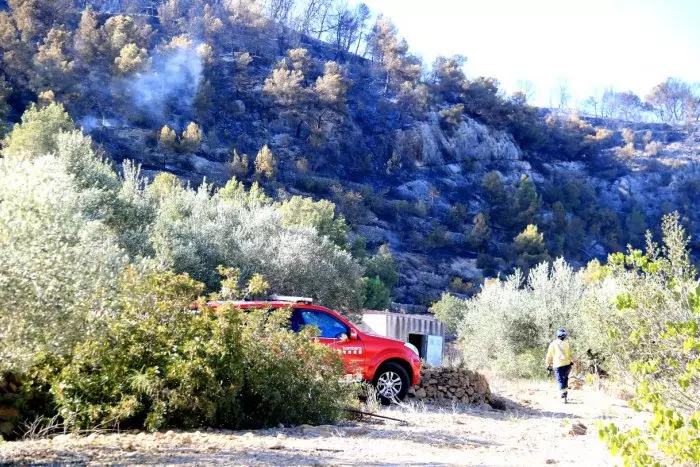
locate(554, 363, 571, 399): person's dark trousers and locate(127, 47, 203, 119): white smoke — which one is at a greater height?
locate(127, 47, 203, 119): white smoke

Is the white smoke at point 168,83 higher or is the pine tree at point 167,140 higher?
the white smoke at point 168,83

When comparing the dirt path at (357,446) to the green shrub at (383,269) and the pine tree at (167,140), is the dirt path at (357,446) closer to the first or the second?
the green shrub at (383,269)

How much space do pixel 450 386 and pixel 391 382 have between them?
2.32 metres

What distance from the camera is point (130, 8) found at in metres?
88.6

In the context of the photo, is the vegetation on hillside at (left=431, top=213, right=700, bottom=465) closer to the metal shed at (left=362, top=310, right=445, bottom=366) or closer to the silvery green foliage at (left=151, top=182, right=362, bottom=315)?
the metal shed at (left=362, top=310, right=445, bottom=366)

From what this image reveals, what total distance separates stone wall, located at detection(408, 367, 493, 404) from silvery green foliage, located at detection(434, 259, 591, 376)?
964 cm

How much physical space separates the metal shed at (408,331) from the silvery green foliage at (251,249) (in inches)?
144

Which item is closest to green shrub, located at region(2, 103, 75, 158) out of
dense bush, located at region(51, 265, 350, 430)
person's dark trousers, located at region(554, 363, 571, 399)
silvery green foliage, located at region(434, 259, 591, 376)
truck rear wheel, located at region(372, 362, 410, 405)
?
silvery green foliage, located at region(434, 259, 591, 376)

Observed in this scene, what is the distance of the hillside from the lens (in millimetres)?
61312

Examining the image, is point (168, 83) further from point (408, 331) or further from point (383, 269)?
point (408, 331)

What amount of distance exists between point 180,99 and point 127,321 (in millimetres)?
65315

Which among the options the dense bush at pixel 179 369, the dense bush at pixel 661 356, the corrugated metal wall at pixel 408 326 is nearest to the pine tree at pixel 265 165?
the corrugated metal wall at pixel 408 326

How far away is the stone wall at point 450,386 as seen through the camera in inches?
569

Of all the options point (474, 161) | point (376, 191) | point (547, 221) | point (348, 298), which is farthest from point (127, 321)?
point (474, 161)
